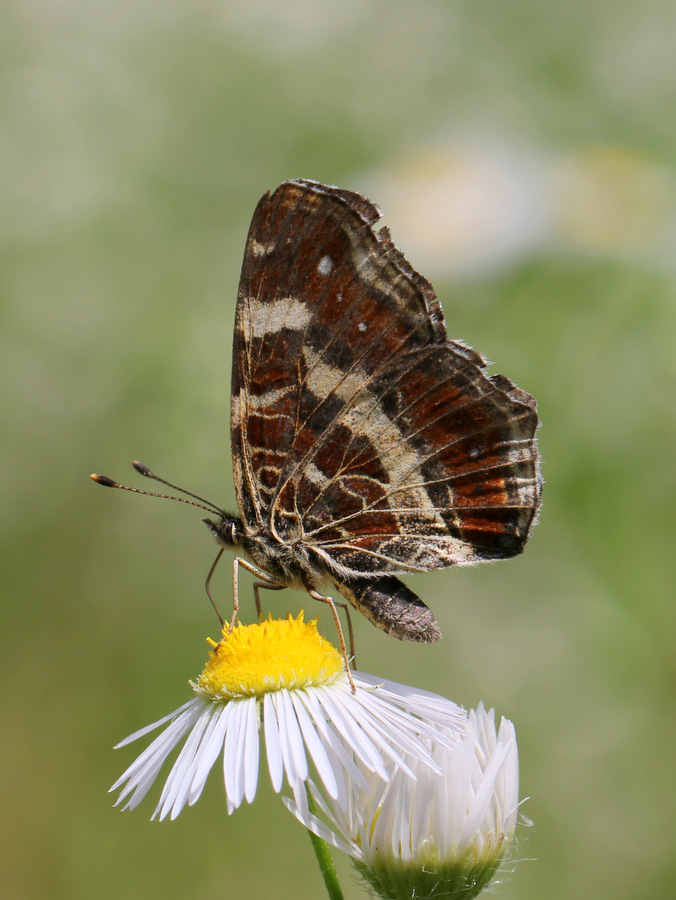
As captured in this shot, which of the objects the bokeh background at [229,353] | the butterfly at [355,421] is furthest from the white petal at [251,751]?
the bokeh background at [229,353]

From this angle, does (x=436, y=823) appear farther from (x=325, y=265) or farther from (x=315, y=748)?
(x=325, y=265)

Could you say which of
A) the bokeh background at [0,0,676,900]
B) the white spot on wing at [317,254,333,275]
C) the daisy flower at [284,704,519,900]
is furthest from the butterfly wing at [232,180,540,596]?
the bokeh background at [0,0,676,900]

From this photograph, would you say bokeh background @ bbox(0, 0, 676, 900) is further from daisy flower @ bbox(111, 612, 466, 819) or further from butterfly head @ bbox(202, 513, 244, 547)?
daisy flower @ bbox(111, 612, 466, 819)

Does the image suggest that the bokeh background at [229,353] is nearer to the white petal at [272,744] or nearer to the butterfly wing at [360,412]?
the butterfly wing at [360,412]

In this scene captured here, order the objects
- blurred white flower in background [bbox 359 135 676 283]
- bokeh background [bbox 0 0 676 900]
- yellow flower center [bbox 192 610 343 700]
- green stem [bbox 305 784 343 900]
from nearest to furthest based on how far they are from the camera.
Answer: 1. green stem [bbox 305 784 343 900]
2. yellow flower center [bbox 192 610 343 700]
3. bokeh background [bbox 0 0 676 900]
4. blurred white flower in background [bbox 359 135 676 283]

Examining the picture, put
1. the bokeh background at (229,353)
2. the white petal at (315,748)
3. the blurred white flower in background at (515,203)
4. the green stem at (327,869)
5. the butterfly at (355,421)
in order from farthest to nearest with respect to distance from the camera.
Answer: the blurred white flower in background at (515,203)
the bokeh background at (229,353)
the butterfly at (355,421)
the white petal at (315,748)
the green stem at (327,869)

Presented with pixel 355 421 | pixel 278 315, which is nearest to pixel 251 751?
pixel 355 421
